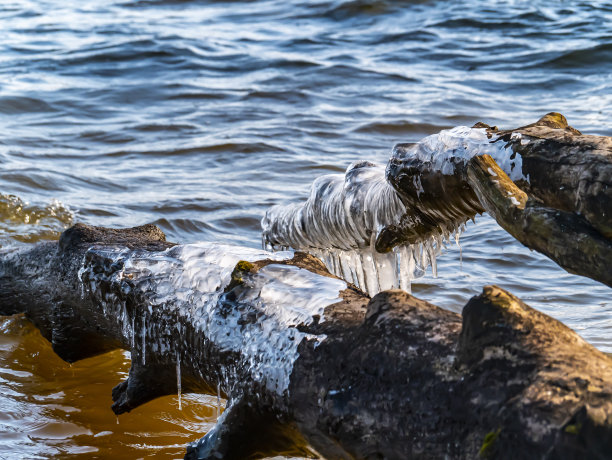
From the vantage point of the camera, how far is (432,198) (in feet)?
8.27

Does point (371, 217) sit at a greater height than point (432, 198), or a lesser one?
lesser

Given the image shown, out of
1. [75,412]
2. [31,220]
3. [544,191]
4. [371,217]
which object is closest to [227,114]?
[31,220]

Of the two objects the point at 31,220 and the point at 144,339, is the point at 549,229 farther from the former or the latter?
the point at 31,220

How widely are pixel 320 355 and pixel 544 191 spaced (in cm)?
74

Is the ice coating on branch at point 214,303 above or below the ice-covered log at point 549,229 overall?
below

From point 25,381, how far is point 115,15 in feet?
37.8

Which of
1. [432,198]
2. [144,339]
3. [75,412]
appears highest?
[432,198]

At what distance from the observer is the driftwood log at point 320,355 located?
1485mm

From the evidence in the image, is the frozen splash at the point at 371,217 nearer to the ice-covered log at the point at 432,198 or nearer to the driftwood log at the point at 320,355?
the ice-covered log at the point at 432,198

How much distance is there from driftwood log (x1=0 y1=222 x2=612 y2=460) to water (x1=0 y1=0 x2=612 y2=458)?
0.59 meters

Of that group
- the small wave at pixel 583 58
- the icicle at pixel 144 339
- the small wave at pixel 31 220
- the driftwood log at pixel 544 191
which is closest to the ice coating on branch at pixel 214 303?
the icicle at pixel 144 339

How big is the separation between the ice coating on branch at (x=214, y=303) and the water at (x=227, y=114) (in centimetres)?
64

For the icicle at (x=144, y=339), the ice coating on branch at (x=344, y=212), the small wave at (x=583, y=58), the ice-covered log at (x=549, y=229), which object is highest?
the ice-covered log at (x=549, y=229)

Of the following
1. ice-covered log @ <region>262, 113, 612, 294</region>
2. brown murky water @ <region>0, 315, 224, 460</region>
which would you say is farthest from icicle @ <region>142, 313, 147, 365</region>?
ice-covered log @ <region>262, 113, 612, 294</region>
